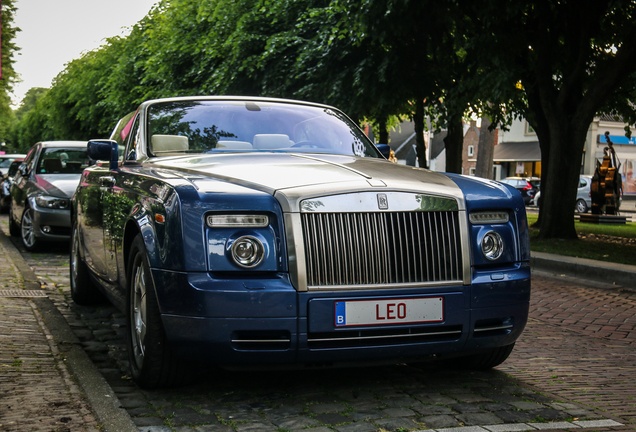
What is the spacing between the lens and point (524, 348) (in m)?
5.30

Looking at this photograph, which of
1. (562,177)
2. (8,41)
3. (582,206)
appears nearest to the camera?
(562,177)

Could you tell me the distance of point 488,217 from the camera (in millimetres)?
3914

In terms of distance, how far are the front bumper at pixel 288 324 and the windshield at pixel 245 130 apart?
59.6 inches

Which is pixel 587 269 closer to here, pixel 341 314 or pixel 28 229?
pixel 341 314

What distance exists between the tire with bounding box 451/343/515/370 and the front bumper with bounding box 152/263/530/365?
56cm

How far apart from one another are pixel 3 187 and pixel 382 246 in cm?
1859

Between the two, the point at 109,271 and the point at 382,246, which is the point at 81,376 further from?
the point at 382,246

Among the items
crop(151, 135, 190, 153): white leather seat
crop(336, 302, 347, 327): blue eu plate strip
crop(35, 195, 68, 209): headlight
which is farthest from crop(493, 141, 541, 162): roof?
crop(336, 302, 347, 327): blue eu plate strip

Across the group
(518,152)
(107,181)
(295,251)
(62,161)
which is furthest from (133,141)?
(518,152)

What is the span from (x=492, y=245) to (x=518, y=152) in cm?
4875

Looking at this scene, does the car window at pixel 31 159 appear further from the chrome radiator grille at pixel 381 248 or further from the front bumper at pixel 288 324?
the chrome radiator grille at pixel 381 248

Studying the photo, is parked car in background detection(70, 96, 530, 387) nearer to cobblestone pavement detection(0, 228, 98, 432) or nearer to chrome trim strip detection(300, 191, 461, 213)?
chrome trim strip detection(300, 191, 461, 213)

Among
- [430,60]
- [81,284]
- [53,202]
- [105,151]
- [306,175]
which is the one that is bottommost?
[81,284]

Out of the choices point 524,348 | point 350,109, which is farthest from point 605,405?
point 350,109
